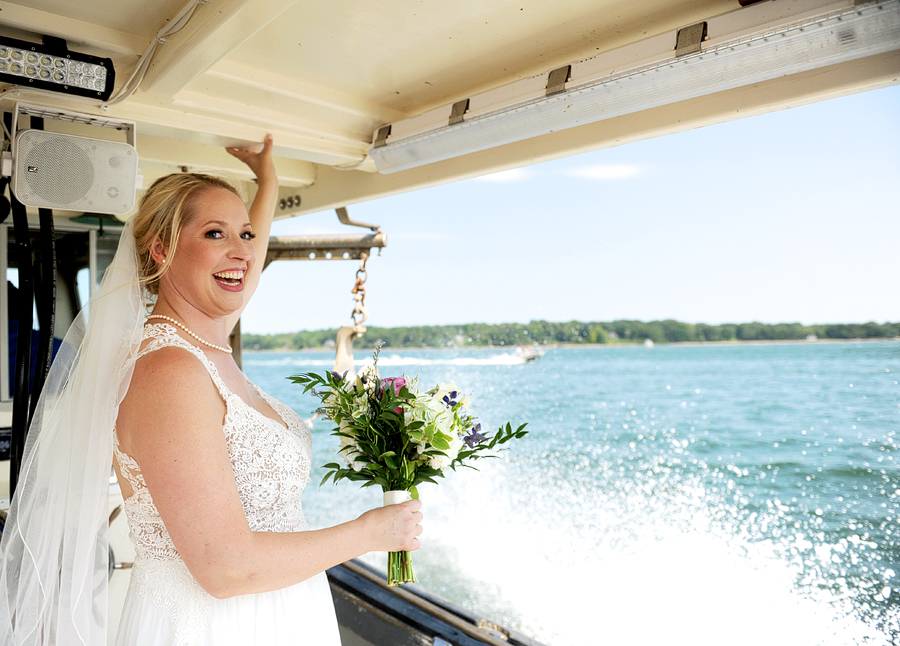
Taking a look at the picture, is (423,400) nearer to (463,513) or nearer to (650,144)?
(463,513)

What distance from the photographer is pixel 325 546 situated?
52.6 inches

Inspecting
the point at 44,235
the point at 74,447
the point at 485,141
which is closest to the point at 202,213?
the point at 74,447

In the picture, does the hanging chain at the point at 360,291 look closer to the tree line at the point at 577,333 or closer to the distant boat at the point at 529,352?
the tree line at the point at 577,333

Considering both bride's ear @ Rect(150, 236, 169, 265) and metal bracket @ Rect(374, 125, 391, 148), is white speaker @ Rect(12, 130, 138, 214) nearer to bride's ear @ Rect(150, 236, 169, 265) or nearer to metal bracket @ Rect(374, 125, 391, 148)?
bride's ear @ Rect(150, 236, 169, 265)

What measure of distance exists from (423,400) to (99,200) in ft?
4.45

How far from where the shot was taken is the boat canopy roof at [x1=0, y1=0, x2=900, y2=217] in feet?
5.56

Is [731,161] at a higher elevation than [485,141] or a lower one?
higher

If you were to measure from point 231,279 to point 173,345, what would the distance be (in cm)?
25

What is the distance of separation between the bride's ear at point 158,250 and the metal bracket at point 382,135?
1.31 m

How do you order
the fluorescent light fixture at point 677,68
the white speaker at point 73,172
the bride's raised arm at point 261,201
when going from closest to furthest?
the fluorescent light fixture at point 677,68 → the white speaker at point 73,172 → the bride's raised arm at point 261,201

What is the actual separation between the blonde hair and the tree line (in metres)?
38.1

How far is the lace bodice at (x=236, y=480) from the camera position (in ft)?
4.61

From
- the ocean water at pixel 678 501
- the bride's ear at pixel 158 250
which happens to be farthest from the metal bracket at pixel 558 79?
the bride's ear at pixel 158 250

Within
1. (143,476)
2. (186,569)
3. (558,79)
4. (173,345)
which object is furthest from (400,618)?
(558,79)
